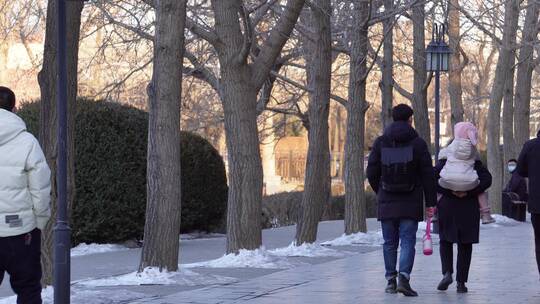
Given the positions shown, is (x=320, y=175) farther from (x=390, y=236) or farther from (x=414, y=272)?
(x=390, y=236)

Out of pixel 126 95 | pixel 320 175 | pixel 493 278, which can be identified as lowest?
pixel 493 278

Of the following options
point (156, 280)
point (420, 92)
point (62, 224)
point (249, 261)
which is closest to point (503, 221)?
point (420, 92)

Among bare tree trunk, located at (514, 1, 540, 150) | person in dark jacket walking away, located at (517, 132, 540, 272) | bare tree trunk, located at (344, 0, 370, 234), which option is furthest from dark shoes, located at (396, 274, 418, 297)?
bare tree trunk, located at (514, 1, 540, 150)

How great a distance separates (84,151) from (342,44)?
7.25 m

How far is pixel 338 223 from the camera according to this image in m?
28.1

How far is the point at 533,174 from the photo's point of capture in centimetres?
1209

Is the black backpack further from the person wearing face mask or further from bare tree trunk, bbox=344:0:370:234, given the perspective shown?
the person wearing face mask

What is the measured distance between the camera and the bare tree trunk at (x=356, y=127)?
2089 cm

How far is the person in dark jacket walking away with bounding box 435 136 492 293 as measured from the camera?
1228 cm

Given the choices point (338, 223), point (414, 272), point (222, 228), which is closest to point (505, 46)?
point (338, 223)

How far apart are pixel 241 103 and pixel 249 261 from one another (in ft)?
6.73

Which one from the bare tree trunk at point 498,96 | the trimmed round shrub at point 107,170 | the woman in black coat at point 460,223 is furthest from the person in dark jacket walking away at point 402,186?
the bare tree trunk at point 498,96

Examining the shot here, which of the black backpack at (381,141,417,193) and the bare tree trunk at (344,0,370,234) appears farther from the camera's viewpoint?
the bare tree trunk at (344,0,370,234)

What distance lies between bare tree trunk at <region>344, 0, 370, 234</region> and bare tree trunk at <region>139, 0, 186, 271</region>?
24.3 ft
